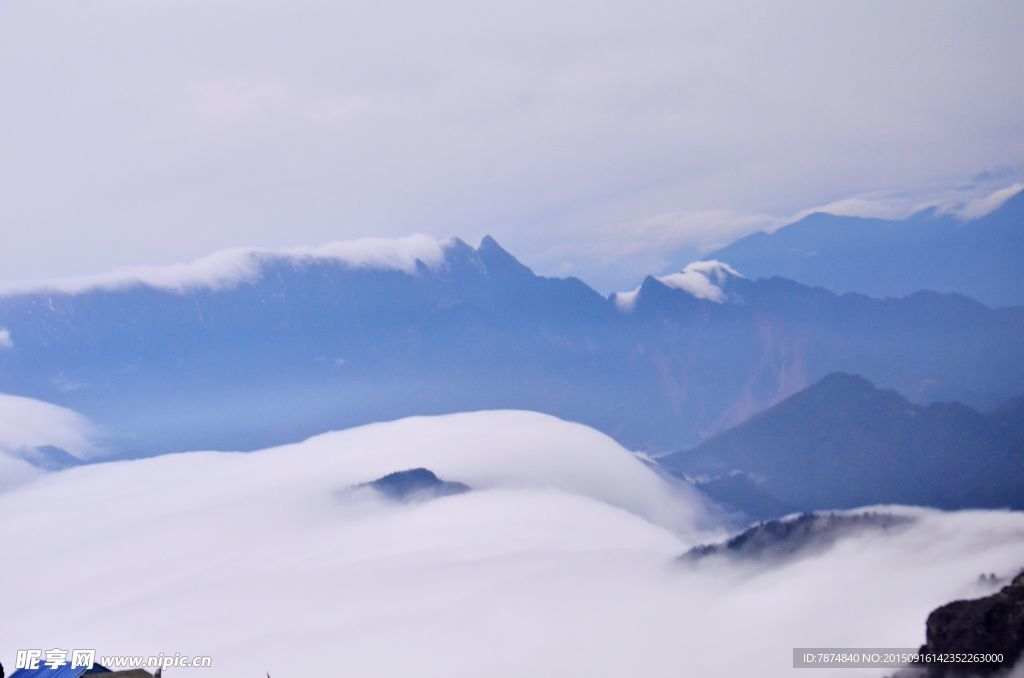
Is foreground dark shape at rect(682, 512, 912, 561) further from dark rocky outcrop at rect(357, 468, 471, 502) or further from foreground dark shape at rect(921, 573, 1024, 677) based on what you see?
dark rocky outcrop at rect(357, 468, 471, 502)

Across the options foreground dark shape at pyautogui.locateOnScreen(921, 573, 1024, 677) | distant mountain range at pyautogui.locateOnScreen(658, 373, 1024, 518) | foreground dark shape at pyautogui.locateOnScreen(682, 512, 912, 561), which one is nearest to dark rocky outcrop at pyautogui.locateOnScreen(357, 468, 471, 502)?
distant mountain range at pyautogui.locateOnScreen(658, 373, 1024, 518)

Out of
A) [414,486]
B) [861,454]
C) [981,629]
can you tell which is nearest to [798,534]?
[981,629]

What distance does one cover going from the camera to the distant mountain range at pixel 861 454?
9631 cm

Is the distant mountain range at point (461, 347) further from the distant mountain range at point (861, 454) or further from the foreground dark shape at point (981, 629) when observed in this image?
the foreground dark shape at point (981, 629)

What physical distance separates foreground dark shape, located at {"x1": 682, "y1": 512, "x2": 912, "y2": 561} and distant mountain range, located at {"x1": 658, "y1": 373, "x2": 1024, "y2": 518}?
122 ft

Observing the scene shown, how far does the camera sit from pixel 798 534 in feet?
191

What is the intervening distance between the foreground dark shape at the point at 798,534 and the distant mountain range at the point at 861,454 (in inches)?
1461

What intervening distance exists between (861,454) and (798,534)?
223 feet

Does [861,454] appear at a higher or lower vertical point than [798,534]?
higher

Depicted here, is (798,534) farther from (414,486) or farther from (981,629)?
(414,486)

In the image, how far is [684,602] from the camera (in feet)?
184

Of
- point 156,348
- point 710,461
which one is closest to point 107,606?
point 710,461

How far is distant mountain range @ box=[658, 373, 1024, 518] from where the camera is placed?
96.3m

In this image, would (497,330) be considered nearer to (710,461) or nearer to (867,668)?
(710,461)
